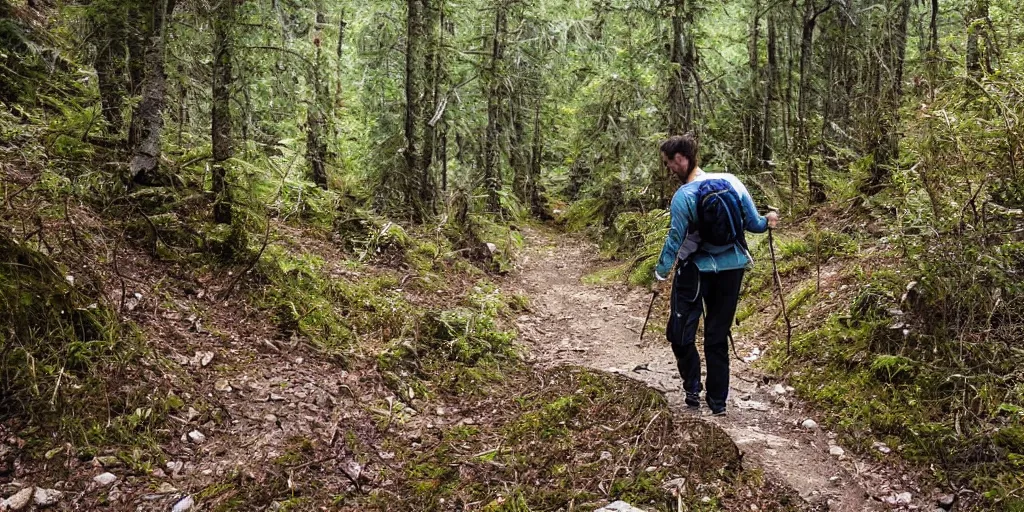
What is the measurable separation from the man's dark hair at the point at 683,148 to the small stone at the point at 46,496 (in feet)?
17.1

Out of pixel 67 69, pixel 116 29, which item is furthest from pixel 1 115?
pixel 67 69

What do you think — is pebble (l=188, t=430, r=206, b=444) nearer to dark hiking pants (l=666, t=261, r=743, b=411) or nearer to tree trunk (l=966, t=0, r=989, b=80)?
dark hiking pants (l=666, t=261, r=743, b=411)

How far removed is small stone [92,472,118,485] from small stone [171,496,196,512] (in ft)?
1.59

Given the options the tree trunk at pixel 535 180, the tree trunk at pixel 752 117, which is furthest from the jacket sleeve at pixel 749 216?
the tree trunk at pixel 535 180

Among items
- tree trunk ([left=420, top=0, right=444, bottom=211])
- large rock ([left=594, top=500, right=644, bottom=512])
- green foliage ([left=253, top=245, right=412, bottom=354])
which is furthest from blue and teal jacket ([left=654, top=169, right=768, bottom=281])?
tree trunk ([left=420, top=0, right=444, bottom=211])

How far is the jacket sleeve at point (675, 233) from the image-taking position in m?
5.12

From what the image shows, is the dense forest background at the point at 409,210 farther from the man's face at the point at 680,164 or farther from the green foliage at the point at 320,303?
the man's face at the point at 680,164

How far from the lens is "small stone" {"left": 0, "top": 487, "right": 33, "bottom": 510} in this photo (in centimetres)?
355

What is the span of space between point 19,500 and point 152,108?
184 inches

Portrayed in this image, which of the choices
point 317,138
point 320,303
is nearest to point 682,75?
point 317,138

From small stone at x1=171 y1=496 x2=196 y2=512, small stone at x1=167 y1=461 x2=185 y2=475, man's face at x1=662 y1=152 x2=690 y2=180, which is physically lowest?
small stone at x1=171 y1=496 x2=196 y2=512

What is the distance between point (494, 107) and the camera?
1641 centimetres

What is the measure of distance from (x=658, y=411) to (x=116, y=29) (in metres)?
7.46

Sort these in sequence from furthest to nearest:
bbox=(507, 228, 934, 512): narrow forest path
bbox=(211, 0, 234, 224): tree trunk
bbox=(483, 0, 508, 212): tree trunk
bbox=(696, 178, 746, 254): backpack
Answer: bbox=(483, 0, 508, 212): tree trunk → bbox=(211, 0, 234, 224): tree trunk → bbox=(696, 178, 746, 254): backpack → bbox=(507, 228, 934, 512): narrow forest path
